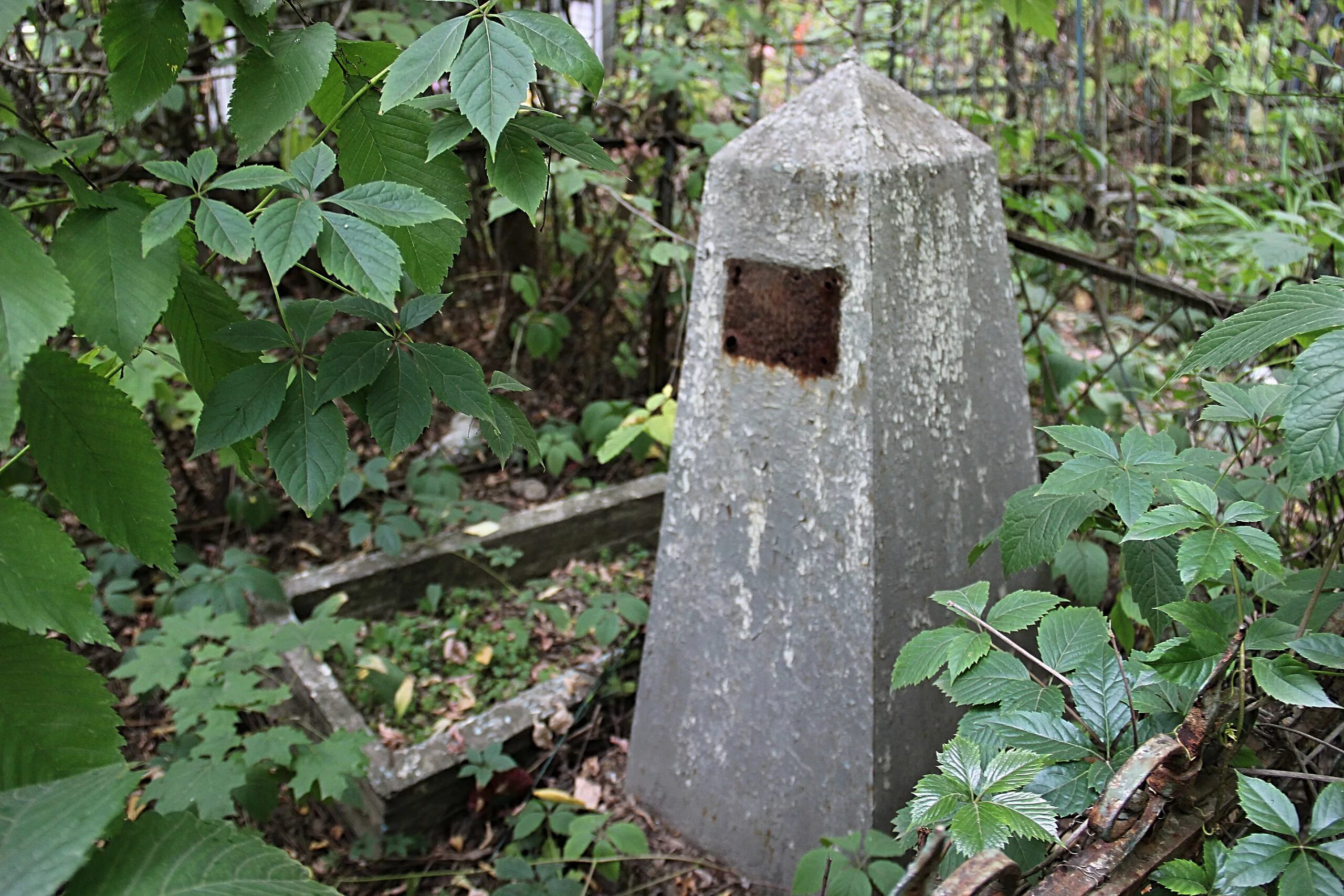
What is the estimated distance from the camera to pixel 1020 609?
46.8 inches

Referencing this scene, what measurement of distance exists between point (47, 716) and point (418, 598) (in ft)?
8.99

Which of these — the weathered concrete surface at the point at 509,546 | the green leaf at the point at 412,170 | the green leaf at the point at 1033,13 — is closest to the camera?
the green leaf at the point at 412,170

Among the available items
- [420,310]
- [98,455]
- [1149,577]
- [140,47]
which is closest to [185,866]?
[98,455]

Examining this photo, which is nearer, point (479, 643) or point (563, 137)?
point (563, 137)

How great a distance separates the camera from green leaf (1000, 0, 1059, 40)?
204 centimetres

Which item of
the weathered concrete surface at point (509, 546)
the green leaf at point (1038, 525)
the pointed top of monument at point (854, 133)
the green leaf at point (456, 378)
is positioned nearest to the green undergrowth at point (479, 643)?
the weathered concrete surface at point (509, 546)

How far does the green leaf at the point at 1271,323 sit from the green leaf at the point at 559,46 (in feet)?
2.23

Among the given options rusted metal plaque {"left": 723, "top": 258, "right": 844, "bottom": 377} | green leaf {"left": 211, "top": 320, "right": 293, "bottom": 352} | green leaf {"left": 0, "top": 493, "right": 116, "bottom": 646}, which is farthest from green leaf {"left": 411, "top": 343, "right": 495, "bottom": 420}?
rusted metal plaque {"left": 723, "top": 258, "right": 844, "bottom": 377}

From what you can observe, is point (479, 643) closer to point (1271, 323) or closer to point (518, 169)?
point (518, 169)

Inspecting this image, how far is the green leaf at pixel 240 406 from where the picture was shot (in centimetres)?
92

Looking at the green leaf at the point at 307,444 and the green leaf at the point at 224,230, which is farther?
the green leaf at the point at 307,444

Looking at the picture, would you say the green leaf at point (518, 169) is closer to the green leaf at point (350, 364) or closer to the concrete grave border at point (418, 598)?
the green leaf at point (350, 364)

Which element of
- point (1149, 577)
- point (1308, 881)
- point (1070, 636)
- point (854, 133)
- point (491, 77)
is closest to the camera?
point (1308, 881)

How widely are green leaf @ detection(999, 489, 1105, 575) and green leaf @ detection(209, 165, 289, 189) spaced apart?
1.02m
